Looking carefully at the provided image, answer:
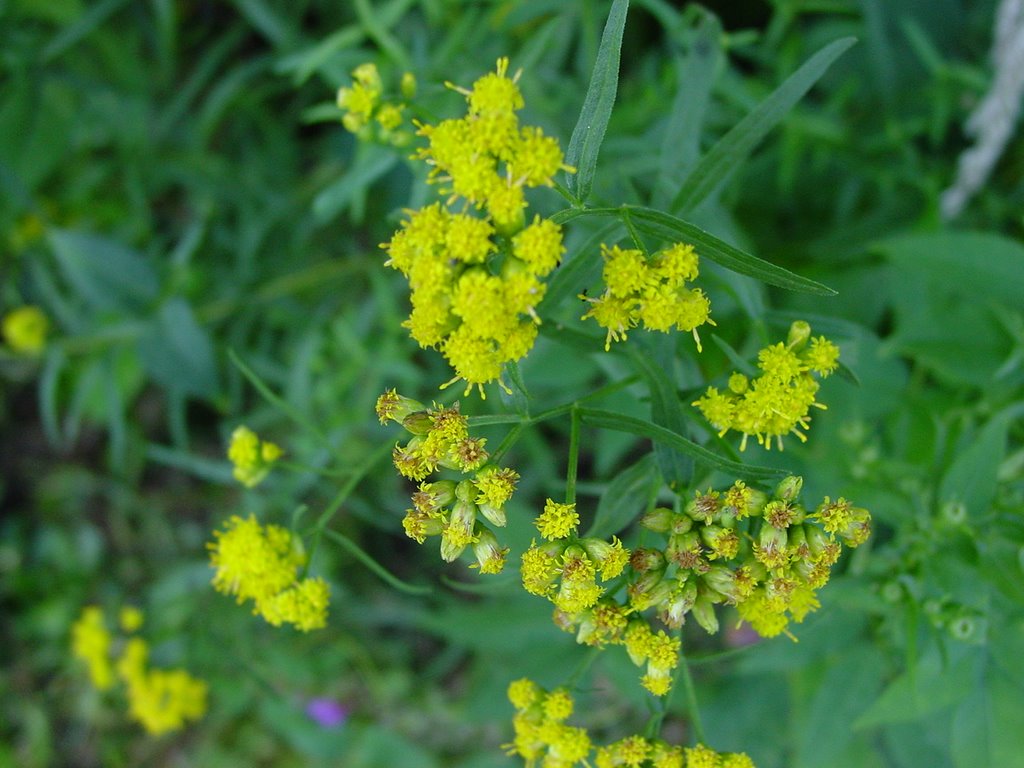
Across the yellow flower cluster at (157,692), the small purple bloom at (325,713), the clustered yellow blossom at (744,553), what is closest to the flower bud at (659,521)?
the clustered yellow blossom at (744,553)

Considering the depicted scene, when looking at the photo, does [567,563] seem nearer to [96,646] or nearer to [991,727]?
[991,727]

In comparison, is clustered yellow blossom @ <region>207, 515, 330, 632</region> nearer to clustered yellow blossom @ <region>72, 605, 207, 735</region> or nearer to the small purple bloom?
clustered yellow blossom @ <region>72, 605, 207, 735</region>

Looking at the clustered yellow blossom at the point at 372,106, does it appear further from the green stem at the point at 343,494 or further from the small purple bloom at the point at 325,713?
the small purple bloom at the point at 325,713

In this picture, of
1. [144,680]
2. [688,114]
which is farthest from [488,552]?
[144,680]

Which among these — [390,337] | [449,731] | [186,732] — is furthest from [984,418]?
[186,732]

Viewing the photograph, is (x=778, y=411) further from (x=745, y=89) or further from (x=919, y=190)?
(x=919, y=190)

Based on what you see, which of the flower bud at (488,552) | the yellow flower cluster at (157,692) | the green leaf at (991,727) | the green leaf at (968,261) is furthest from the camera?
the yellow flower cluster at (157,692)
